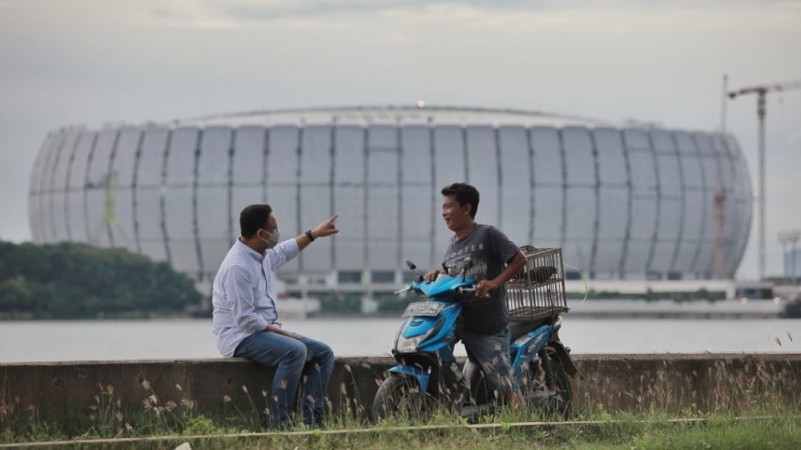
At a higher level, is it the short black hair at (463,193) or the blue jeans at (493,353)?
the short black hair at (463,193)

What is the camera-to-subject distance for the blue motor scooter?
8914 millimetres

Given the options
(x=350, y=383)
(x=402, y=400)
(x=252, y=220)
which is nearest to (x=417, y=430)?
(x=402, y=400)

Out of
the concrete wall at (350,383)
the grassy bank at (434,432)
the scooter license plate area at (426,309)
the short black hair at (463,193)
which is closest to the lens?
the grassy bank at (434,432)

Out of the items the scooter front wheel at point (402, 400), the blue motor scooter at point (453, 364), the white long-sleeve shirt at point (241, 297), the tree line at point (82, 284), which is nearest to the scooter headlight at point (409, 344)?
the blue motor scooter at point (453, 364)

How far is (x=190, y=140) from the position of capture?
317ft

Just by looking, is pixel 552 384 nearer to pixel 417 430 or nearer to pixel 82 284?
pixel 417 430

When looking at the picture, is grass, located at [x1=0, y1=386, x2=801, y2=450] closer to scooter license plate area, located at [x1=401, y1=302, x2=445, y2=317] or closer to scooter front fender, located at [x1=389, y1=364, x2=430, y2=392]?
scooter front fender, located at [x1=389, y1=364, x2=430, y2=392]

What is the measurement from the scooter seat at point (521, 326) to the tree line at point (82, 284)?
6370 centimetres

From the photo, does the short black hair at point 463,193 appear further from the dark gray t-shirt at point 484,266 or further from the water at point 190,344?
the water at point 190,344

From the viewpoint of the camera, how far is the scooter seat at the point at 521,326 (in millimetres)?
9539

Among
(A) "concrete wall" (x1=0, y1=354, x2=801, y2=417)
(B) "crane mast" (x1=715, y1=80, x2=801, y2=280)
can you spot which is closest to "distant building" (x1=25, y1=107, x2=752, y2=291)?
(B) "crane mast" (x1=715, y1=80, x2=801, y2=280)

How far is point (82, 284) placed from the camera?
75062 mm

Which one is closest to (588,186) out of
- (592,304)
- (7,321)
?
(592,304)

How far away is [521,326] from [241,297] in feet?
5.62
